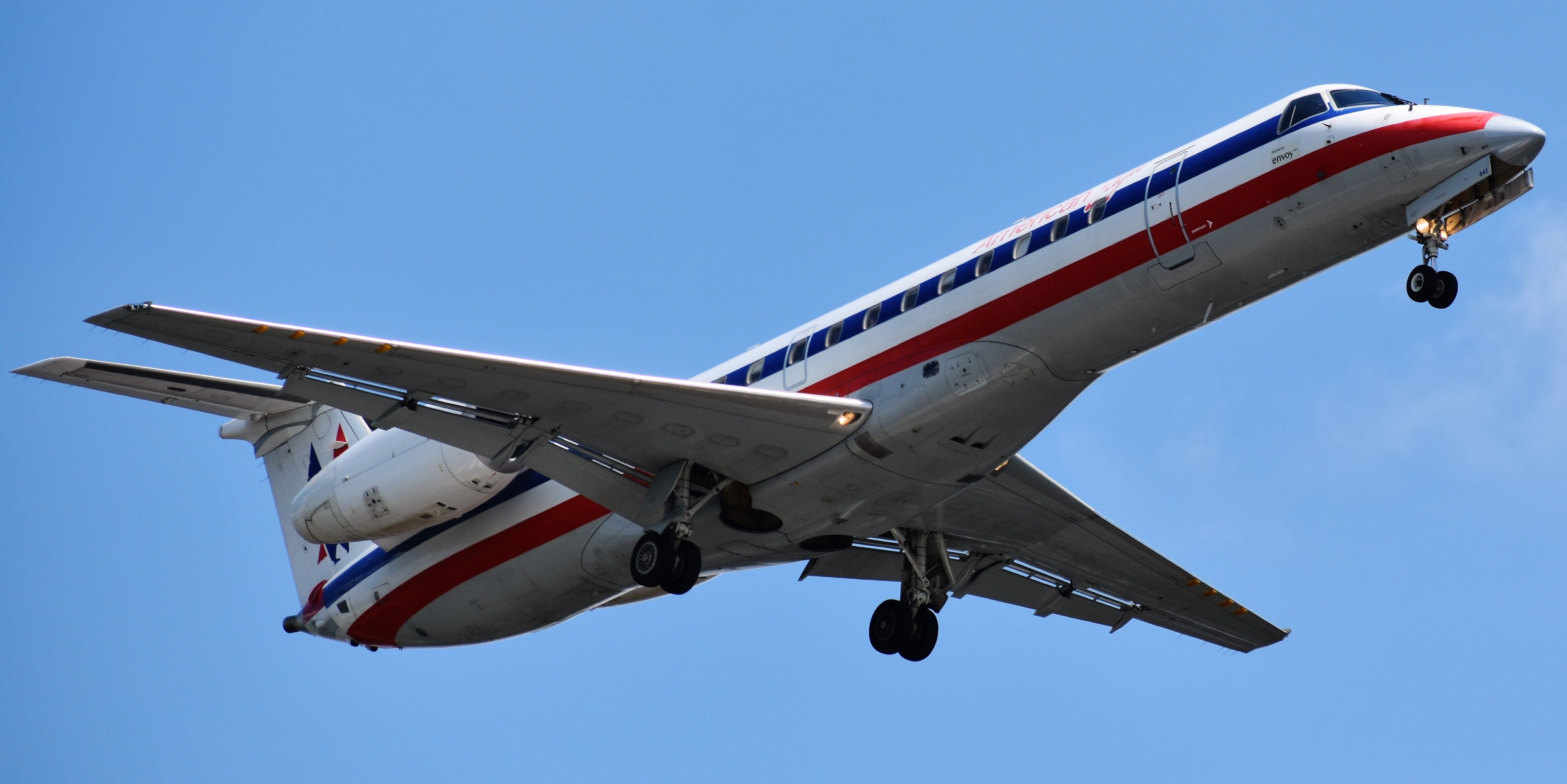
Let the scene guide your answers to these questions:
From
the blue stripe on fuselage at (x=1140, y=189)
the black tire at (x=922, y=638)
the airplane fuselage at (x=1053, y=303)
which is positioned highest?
the blue stripe on fuselage at (x=1140, y=189)

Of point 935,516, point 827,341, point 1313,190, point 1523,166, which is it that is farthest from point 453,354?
point 1523,166

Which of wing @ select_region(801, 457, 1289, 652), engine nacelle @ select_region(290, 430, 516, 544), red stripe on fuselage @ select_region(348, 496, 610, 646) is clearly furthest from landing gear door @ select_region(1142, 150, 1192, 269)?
engine nacelle @ select_region(290, 430, 516, 544)

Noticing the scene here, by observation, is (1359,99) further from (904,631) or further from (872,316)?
Answer: (904,631)

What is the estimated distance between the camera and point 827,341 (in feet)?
66.7

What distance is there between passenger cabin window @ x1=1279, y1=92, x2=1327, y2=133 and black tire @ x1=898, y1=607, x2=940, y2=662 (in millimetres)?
9219

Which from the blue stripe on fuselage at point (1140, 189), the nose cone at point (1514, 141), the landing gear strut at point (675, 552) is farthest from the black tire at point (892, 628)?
the nose cone at point (1514, 141)

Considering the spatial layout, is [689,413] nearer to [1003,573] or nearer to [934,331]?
[934,331]

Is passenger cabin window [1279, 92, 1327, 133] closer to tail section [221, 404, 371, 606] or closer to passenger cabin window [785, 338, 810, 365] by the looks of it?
passenger cabin window [785, 338, 810, 365]

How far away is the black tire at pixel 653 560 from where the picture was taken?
1983 centimetres

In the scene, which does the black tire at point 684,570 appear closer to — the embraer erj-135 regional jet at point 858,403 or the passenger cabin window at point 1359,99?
the embraer erj-135 regional jet at point 858,403

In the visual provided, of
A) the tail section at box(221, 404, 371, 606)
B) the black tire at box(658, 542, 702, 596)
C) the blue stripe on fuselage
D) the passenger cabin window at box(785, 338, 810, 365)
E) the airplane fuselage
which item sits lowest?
the black tire at box(658, 542, 702, 596)

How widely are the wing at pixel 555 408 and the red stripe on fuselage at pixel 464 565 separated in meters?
1.56

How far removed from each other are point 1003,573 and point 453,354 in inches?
423

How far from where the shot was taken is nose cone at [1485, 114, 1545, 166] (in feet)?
54.3
